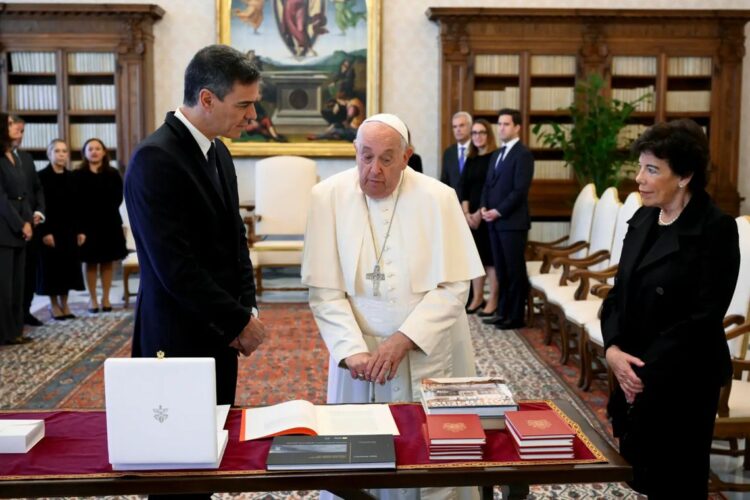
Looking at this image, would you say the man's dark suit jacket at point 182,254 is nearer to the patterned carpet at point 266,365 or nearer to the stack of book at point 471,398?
the stack of book at point 471,398

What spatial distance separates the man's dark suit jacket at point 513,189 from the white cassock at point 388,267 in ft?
14.5

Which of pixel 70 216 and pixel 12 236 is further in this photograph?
pixel 70 216

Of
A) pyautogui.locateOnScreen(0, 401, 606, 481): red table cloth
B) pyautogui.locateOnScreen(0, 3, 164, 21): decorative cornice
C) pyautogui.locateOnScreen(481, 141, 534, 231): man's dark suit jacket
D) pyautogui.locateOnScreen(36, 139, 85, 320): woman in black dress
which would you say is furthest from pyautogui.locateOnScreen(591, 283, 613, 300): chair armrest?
pyautogui.locateOnScreen(0, 3, 164, 21): decorative cornice

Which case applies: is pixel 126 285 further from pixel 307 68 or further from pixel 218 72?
pixel 218 72

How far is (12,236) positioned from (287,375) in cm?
271

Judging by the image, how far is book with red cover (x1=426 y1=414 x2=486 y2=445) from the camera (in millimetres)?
2061

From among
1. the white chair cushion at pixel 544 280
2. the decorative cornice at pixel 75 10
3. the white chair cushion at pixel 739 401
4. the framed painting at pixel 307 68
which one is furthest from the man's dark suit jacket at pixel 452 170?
the white chair cushion at pixel 739 401

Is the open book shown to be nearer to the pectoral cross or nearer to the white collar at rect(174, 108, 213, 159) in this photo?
the pectoral cross

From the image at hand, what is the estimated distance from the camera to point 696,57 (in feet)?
33.5

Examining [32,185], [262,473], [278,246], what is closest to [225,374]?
[262,473]

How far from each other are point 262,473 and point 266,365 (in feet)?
14.2

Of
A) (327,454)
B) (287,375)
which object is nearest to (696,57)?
(287,375)

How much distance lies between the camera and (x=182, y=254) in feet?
8.33

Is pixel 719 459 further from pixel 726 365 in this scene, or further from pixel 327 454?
pixel 327 454
